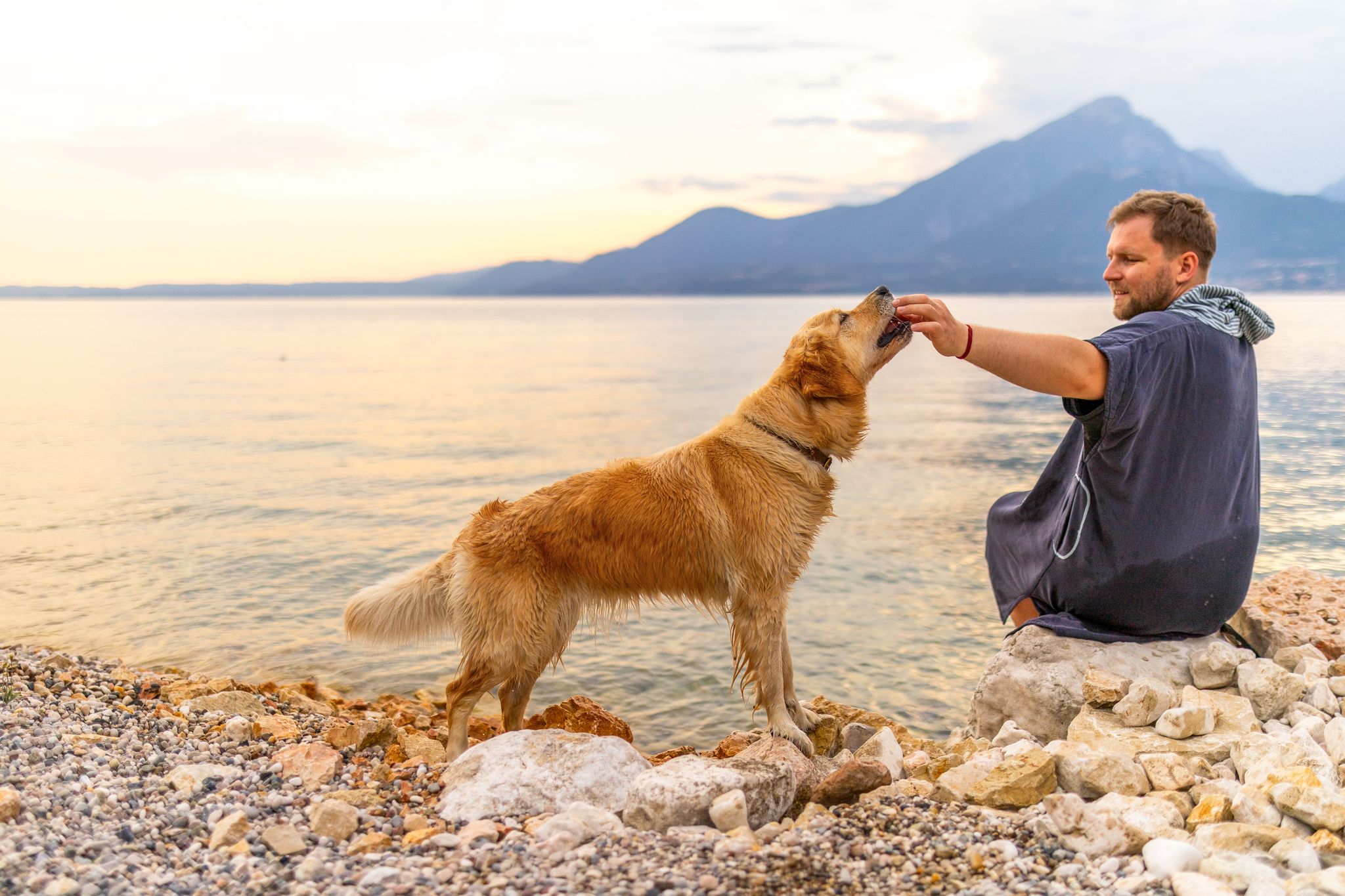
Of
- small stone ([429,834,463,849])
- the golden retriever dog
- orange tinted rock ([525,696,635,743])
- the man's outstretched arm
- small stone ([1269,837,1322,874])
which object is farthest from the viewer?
orange tinted rock ([525,696,635,743])

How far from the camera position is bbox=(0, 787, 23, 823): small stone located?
3.39m

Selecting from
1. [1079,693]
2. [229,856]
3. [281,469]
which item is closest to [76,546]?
[281,469]

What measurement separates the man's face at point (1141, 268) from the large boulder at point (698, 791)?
9.70ft

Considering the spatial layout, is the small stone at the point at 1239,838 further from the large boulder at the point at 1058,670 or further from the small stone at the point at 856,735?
the small stone at the point at 856,735

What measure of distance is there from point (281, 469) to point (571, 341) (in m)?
47.8

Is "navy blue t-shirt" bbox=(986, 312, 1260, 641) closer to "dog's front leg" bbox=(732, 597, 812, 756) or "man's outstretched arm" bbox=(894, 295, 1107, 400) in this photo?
"man's outstretched arm" bbox=(894, 295, 1107, 400)

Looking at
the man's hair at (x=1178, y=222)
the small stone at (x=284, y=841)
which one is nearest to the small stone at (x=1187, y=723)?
the man's hair at (x=1178, y=222)

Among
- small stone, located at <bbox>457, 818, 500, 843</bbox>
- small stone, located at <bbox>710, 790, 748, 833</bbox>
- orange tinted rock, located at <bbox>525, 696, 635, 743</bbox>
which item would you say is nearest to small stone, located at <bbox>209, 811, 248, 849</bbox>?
small stone, located at <bbox>457, 818, 500, 843</bbox>

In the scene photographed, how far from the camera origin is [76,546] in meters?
10.9

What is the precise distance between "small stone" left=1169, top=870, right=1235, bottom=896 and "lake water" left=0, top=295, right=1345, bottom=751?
3317mm

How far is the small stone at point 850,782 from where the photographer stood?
13.1 ft

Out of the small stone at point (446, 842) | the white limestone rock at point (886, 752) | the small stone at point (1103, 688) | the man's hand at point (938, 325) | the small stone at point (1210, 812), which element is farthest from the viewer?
the white limestone rock at point (886, 752)

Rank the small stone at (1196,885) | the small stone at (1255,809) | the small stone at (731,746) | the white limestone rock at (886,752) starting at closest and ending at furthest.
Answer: the small stone at (1196,885) → the small stone at (1255,809) → the white limestone rock at (886,752) → the small stone at (731,746)

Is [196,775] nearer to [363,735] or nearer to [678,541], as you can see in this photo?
[363,735]
